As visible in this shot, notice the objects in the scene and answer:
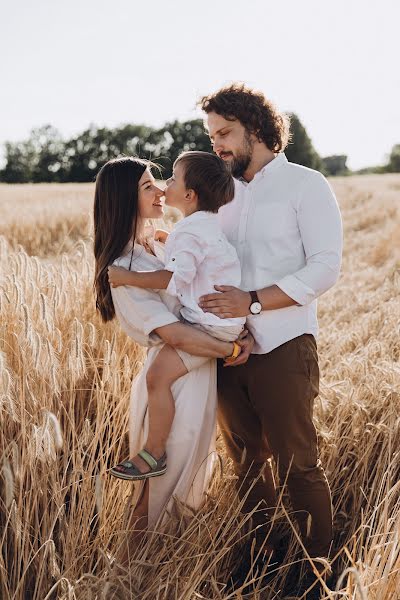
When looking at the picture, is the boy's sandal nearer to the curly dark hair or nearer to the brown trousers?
the brown trousers

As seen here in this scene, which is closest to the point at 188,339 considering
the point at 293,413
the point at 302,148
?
the point at 293,413

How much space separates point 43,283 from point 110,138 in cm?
6658

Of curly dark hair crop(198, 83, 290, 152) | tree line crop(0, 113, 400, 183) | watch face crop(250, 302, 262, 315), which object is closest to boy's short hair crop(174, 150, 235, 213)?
curly dark hair crop(198, 83, 290, 152)

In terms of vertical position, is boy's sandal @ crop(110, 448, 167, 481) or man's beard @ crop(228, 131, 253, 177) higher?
man's beard @ crop(228, 131, 253, 177)

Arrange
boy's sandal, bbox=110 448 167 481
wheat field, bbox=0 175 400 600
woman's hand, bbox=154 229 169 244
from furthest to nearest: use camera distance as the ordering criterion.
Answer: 1. woman's hand, bbox=154 229 169 244
2. boy's sandal, bbox=110 448 167 481
3. wheat field, bbox=0 175 400 600

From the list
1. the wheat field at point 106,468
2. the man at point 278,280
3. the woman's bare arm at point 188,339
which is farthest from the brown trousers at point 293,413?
the woman's bare arm at point 188,339

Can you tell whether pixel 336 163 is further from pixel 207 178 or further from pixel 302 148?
pixel 207 178

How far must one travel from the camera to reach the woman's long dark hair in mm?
Result: 2422

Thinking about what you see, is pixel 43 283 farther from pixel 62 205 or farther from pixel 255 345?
pixel 62 205

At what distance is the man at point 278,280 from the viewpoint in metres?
2.46

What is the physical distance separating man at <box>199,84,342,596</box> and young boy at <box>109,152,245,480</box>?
7cm

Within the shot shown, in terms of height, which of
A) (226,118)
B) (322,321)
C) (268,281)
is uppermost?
(226,118)

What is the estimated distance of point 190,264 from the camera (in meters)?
2.34

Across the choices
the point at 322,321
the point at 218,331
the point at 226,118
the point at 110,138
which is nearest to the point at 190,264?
the point at 218,331
